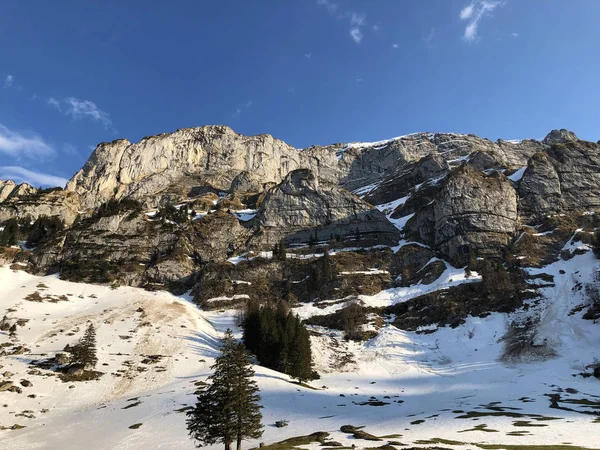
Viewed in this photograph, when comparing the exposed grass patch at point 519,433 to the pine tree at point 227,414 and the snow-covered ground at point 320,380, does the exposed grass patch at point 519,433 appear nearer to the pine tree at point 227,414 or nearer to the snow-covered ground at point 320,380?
the snow-covered ground at point 320,380

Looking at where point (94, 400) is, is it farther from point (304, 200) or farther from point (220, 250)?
point (304, 200)

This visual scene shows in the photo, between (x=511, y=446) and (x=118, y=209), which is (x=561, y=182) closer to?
(x=511, y=446)

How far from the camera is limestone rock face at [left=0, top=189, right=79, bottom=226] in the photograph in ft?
533

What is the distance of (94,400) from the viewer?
186ft

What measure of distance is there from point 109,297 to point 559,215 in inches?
5410

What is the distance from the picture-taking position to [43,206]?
169 metres

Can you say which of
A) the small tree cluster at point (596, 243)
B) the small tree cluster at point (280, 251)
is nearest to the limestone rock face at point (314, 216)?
the small tree cluster at point (280, 251)

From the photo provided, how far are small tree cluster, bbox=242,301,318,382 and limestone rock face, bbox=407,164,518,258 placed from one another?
219 feet

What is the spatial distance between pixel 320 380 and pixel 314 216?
88356 millimetres

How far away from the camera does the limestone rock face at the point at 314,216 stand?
144375 mm

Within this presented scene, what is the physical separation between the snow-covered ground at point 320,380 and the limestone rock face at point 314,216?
39.5 meters

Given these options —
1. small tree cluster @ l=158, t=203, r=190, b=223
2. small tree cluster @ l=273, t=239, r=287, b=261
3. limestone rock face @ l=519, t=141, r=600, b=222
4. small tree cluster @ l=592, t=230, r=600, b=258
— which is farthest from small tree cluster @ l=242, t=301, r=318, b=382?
limestone rock face @ l=519, t=141, r=600, b=222

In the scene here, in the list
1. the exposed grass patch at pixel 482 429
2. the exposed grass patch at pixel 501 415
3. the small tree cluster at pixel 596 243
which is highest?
the small tree cluster at pixel 596 243

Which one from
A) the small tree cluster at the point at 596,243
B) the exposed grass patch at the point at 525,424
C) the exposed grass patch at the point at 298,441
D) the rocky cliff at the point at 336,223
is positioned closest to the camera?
the exposed grass patch at the point at 298,441
